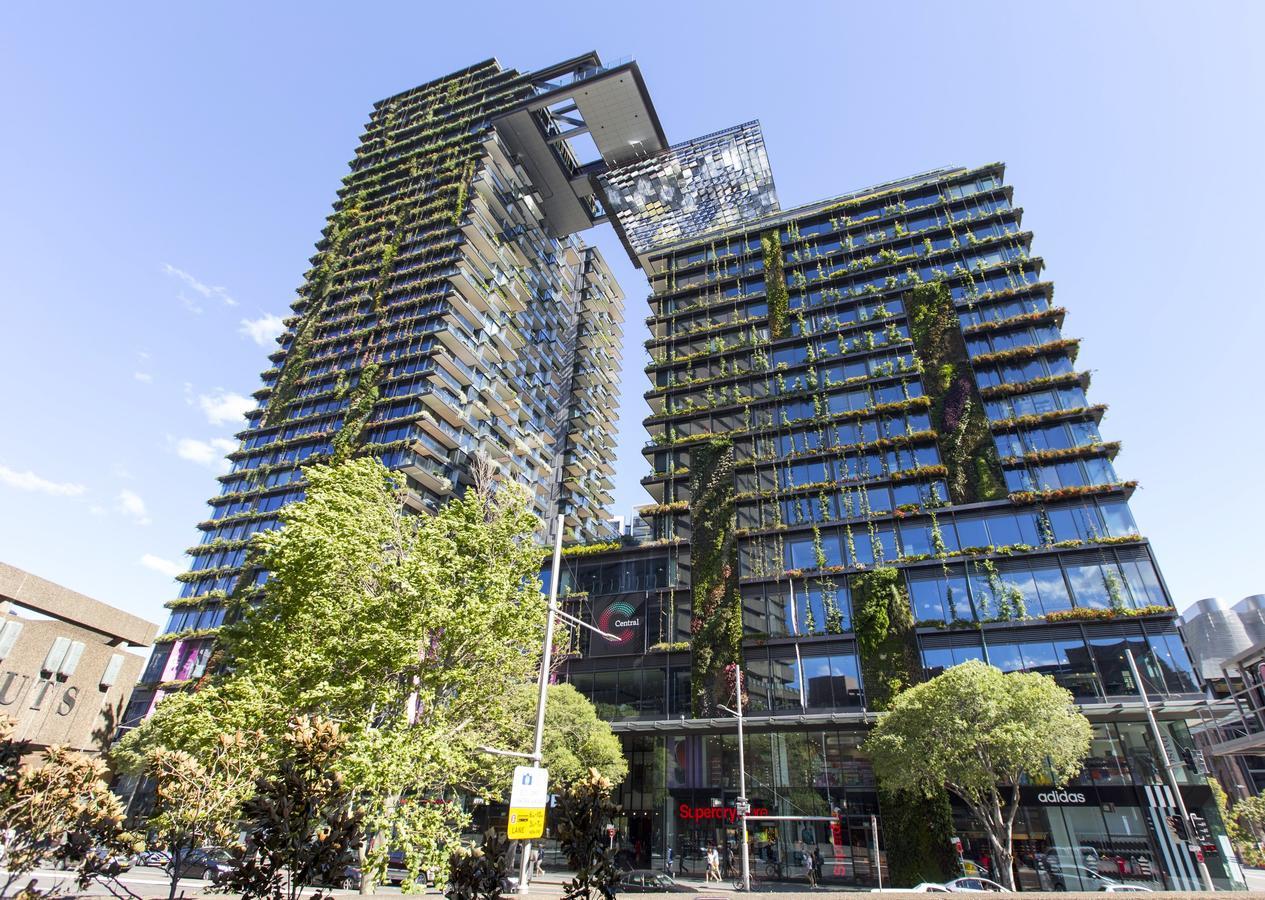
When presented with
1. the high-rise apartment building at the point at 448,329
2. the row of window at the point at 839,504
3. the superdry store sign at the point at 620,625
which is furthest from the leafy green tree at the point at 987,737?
the high-rise apartment building at the point at 448,329

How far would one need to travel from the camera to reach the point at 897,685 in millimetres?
38406

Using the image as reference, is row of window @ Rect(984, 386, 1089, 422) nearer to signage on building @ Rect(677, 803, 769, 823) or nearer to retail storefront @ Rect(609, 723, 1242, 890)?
retail storefront @ Rect(609, 723, 1242, 890)

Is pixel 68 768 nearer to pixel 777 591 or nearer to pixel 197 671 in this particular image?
pixel 777 591

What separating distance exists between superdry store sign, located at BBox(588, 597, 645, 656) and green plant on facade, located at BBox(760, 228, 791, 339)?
2724 centimetres

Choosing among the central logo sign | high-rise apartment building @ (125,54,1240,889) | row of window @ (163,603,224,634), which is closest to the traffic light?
high-rise apartment building @ (125,54,1240,889)

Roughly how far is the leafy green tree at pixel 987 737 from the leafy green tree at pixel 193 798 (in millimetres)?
27206

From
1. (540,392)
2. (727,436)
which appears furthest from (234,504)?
(727,436)

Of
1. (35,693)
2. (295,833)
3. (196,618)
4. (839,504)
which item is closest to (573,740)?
(839,504)

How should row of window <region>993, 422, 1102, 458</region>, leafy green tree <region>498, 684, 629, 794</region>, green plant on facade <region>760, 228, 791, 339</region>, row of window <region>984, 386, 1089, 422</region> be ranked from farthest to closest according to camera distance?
1. green plant on facade <region>760, 228, 791, 339</region>
2. row of window <region>984, 386, 1089, 422</region>
3. row of window <region>993, 422, 1102, 458</region>
4. leafy green tree <region>498, 684, 629, 794</region>

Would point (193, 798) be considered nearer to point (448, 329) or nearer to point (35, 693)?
point (35, 693)

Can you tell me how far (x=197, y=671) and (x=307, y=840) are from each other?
205 ft

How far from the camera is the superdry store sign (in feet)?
155

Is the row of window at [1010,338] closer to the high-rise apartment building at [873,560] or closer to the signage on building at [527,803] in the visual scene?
the high-rise apartment building at [873,560]

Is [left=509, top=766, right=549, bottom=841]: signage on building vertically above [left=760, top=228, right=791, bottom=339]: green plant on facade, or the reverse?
[left=760, top=228, right=791, bottom=339]: green plant on facade
